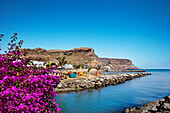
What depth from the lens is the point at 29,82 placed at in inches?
177

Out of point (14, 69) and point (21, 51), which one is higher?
point (21, 51)

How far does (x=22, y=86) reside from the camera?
14.5 ft

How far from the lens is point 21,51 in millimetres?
5809

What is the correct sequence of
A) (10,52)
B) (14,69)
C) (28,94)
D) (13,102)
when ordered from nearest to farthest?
(13,102) < (28,94) < (14,69) < (10,52)

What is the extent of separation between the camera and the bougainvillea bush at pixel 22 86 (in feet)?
12.8

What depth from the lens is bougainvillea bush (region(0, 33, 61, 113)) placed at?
12.8ft

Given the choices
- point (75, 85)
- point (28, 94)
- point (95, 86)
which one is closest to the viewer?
point (28, 94)

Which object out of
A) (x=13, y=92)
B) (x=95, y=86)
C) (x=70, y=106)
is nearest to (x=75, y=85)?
(x=95, y=86)

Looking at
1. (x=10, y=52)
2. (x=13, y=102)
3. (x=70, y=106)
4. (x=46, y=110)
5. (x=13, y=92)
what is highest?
(x=10, y=52)

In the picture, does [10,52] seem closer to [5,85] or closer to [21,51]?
[21,51]

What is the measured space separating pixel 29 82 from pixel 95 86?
18738 millimetres

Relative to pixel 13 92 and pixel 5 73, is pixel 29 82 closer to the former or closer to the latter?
pixel 13 92

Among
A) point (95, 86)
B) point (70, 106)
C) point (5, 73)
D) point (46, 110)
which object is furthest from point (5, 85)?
point (95, 86)

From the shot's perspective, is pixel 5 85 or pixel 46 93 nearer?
pixel 5 85
